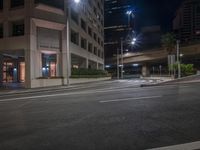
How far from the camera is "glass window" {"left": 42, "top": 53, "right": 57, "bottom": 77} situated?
33.0 meters

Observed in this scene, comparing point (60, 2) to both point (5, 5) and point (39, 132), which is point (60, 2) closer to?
point (5, 5)

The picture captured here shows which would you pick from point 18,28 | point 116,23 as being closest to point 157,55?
point 18,28

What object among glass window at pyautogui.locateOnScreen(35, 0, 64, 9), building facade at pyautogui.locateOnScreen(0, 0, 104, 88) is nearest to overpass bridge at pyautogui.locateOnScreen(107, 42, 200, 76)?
glass window at pyautogui.locateOnScreen(35, 0, 64, 9)

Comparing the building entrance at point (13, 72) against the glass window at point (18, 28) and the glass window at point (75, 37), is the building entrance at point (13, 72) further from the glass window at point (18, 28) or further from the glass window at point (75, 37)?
the glass window at point (75, 37)

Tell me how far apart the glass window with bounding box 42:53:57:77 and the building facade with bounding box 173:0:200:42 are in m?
85.8

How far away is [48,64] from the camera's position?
33406 millimetres

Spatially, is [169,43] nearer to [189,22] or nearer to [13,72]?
[13,72]

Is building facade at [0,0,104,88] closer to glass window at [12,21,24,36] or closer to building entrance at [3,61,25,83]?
glass window at [12,21,24,36]

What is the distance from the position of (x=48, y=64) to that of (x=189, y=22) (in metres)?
93.7

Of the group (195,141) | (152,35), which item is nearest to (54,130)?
(195,141)

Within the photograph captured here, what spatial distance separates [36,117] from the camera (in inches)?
328

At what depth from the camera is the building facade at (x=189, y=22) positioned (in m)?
107

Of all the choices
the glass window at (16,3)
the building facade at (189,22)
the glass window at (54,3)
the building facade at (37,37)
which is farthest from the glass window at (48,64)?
the building facade at (189,22)

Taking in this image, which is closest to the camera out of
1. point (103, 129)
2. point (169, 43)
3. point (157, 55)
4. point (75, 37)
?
point (103, 129)
